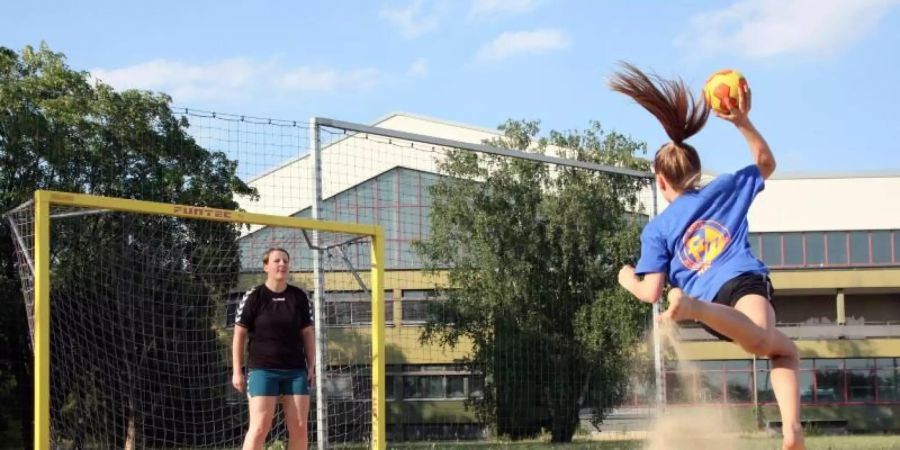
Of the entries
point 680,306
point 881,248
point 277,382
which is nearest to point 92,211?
point 277,382

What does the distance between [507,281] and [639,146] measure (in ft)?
39.2

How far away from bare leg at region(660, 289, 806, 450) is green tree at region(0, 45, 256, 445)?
724 centimetres

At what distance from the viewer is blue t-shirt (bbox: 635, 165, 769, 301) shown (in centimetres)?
519

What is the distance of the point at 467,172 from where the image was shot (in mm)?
24500

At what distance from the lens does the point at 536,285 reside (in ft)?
58.7

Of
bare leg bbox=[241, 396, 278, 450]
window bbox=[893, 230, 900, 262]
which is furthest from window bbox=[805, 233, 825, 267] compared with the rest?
bare leg bbox=[241, 396, 278, 450]

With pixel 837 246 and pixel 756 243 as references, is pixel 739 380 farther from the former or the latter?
pixel 837 246

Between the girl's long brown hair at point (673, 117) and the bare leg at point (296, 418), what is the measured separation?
3936 mm

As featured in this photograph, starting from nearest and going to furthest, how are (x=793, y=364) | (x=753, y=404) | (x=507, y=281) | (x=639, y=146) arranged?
(x=793, y=364), (x=507, y=281), (x=639, y=146), (x=753, y=404)

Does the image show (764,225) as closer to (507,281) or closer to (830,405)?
(830,405)

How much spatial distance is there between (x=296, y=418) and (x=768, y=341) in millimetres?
4332

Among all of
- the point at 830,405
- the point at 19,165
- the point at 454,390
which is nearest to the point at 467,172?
the point at 454,390

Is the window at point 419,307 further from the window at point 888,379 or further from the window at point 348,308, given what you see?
the window at point 888,379

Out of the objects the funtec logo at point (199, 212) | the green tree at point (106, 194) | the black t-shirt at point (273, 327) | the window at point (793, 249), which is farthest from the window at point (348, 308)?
the window at point (793, 249)
